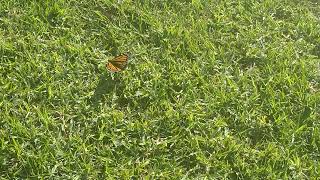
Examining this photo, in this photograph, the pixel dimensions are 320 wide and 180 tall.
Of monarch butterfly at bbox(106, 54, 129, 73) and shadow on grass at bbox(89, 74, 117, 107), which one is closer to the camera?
shadow on grass at bbox(89, 74, 117, 107)

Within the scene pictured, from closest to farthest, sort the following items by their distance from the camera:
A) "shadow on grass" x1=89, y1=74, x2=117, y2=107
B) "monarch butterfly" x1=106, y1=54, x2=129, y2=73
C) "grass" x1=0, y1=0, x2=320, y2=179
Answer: "grass" x1=0, y1=0, x2=320, y2=179 → "shadow on grass" x1=89, y1=74, x2=117, y2=107 → "monarch butterfly" x1=106, y1=54, x2=129, y2=73

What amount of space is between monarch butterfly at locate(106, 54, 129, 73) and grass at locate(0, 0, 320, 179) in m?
0.04

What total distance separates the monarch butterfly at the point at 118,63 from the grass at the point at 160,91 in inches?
1.6

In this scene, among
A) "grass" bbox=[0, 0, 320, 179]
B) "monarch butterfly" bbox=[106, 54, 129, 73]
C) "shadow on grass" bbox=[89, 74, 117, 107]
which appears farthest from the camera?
"monarch butterfly" bbox=[106, 54, 129, 73]

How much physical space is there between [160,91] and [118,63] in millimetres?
357

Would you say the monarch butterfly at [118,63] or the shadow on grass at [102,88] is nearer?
the shadow on grass at [102,88]

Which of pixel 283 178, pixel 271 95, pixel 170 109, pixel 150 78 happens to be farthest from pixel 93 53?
pixel 283 178

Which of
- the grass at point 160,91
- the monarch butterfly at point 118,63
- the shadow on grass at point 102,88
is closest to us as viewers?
the grass at point 160,91

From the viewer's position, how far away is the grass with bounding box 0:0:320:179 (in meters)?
2.84

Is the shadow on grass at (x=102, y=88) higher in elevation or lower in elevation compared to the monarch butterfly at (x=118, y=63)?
lower

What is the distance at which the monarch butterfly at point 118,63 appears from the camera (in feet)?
10.7

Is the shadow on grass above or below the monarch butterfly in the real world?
below

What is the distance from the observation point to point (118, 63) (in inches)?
130

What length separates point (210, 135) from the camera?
3010mm
